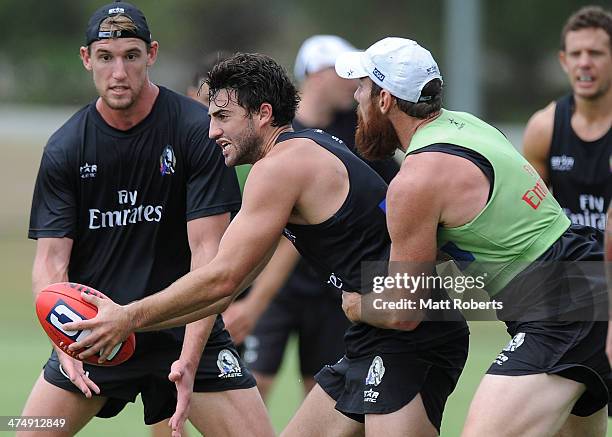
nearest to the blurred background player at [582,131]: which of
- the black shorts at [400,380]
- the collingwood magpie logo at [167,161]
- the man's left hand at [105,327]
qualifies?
the black shorts at [400,380]

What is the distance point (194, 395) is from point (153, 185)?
1.06m

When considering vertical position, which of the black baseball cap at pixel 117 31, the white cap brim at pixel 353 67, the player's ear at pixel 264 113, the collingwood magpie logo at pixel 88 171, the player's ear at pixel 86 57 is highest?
the black baseball cap at pixel 117 31

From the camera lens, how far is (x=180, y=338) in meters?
6.01

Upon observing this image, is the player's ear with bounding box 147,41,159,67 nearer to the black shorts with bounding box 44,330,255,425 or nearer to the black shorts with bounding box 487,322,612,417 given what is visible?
the black shorts with bounding box 44,330,255,425

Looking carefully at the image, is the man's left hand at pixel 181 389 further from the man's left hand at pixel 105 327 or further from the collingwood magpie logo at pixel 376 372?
the collingwood magpie logo at pixel 376 372

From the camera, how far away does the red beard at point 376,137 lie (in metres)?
5.33

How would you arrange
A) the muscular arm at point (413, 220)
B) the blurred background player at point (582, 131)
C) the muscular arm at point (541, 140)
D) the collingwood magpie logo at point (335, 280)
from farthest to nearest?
the muscular arm at point (541, 140)
the blurred background player at point (582, 131)
the collingwood magpie logo at point (335, 280)
the muscular arm at point (413, 220)

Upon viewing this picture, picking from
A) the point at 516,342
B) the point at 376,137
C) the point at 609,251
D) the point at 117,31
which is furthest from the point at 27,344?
the point at 609,251

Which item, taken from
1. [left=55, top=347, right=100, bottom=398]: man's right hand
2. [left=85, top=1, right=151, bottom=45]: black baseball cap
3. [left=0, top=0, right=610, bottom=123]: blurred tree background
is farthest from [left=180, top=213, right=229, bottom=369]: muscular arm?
[left=0, top=0, right=610, bottom=123]: blurred tree background

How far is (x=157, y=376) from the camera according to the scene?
5969 mm

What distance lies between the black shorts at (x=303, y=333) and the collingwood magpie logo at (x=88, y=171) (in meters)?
2.85

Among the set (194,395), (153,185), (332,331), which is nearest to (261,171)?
(153,185)

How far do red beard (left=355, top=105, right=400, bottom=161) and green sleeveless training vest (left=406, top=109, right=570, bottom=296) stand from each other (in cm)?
16

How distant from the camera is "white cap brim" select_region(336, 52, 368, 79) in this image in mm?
5352
